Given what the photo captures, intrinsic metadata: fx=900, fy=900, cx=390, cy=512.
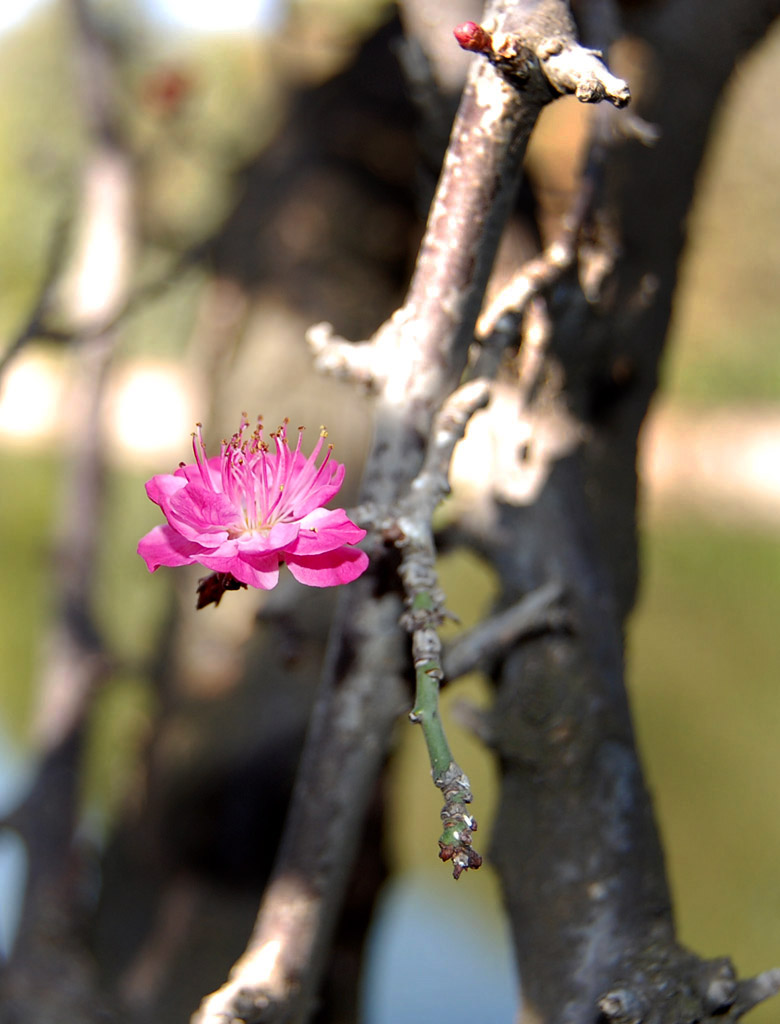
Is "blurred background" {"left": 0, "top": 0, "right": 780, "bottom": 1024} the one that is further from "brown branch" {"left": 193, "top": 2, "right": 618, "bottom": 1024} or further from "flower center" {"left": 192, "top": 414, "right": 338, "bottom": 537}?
"flower center" {"left": 192, "top": 414, "right": 338, "bottom": 537}

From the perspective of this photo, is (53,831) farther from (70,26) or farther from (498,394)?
(70,26)

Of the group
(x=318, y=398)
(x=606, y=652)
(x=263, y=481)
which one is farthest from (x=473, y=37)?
(x=318, y=398)

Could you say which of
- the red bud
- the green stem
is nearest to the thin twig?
the green stem

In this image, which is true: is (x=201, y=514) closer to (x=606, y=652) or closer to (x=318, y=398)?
(x=606, y=652)

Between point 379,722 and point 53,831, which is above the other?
point 53,831

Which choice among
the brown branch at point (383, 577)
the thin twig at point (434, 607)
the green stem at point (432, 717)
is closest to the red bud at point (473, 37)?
the brown branch at point (383, 577)

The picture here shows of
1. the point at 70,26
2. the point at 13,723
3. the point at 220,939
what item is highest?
the point at 70,26

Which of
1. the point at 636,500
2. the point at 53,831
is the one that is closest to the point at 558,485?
the point at 636,500
